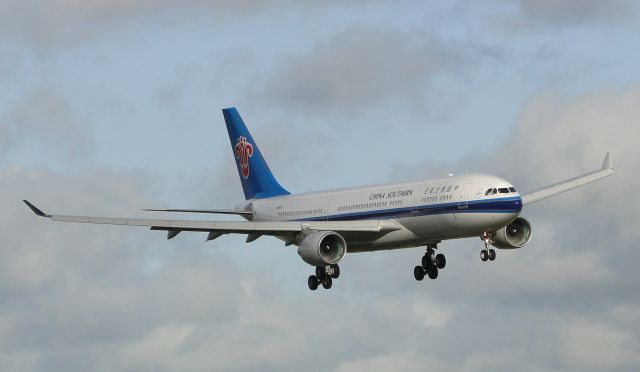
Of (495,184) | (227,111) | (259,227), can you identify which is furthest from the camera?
(227,111)

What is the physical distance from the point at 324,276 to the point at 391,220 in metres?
5.17

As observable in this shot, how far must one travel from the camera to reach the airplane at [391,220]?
267ft

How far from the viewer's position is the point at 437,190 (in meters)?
83.2

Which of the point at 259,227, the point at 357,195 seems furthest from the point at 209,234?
the point at 357,195

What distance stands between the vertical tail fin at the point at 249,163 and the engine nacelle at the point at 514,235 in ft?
58.2

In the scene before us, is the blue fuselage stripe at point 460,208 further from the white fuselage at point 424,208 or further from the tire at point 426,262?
the tire at point 426,262

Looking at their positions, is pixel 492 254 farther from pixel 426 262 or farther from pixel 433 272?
pixel 426 262

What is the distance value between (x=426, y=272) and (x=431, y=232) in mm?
7773

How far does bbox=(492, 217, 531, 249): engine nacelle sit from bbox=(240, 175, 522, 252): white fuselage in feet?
11.6

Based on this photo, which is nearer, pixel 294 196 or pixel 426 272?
pixel 426 272

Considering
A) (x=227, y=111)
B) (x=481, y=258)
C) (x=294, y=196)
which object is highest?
(x=227, y=111)

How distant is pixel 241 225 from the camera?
87062 mm

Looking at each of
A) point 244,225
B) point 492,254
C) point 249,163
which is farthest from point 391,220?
point 249,163

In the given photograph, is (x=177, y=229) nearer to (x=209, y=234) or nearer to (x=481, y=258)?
(x=209, y=234)
